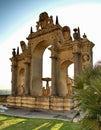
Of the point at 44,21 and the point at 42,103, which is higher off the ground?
the point at 44,21

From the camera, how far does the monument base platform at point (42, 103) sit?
19.1 meters

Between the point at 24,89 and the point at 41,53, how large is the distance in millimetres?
4806

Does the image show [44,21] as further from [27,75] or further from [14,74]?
[14,74]

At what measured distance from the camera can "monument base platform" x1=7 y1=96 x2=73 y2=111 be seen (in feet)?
62.8

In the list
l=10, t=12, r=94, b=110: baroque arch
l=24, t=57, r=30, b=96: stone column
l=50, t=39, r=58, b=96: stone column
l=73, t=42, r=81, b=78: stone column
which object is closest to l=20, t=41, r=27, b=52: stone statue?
l=10, t=12, r=94, b=110: baroque arch

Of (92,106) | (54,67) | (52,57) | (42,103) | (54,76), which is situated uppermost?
(52,57)

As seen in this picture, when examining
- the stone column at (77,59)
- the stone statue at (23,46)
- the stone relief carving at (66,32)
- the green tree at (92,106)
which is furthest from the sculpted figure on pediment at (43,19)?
the green tree at (92,106)

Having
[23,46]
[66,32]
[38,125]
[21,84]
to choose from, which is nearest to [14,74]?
[21,84]

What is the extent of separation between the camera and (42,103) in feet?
69.8

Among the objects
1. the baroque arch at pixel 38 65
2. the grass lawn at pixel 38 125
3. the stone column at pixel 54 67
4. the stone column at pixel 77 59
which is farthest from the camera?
the baroque arch at pixel 38 65

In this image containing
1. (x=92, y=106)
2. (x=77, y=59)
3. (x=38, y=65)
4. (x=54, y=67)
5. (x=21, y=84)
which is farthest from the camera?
(x=21, y=84)

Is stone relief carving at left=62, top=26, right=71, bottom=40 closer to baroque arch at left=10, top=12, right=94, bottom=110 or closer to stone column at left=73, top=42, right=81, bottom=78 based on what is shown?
baroque arch at left=10, top=12, right=94, bottom=110

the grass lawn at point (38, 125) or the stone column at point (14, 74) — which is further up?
the stone column at point (14, 74)

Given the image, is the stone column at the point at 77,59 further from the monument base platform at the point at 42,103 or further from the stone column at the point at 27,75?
the stone column at the point at 27,75
